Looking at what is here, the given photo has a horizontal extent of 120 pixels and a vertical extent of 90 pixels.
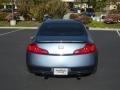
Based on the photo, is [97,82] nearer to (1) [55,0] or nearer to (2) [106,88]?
(2) [106,88]

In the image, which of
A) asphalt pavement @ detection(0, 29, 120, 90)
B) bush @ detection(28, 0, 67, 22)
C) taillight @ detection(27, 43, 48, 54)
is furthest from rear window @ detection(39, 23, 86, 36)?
bush @ detection(28, 0, 67, 22)

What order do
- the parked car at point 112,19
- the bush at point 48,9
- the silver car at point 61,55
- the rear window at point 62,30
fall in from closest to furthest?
the silver car at point 61,55, the rear window at point 62,30, the parked car at point 112,19, the bush at point 48,9

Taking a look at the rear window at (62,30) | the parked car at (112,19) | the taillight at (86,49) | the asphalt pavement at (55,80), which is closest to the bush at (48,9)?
the parked car at (112,19)

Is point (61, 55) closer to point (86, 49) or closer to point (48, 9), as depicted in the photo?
point (86, 49)

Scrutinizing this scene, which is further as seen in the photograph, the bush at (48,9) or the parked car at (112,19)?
the bush at (48,9)

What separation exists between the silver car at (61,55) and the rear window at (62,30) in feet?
0.90

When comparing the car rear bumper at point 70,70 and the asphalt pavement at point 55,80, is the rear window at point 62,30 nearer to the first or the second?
the car rear bumper at point 70,70

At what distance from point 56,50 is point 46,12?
3107 centimetres

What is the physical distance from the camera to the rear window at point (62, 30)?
966 centimetres

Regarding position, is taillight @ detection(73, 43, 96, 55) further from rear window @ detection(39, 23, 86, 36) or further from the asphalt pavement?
the asphalt pavement

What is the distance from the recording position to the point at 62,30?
32.3 ft

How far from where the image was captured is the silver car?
898 centimetres

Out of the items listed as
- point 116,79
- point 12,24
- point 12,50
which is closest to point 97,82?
point 116,79

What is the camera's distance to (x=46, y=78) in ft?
32.0
